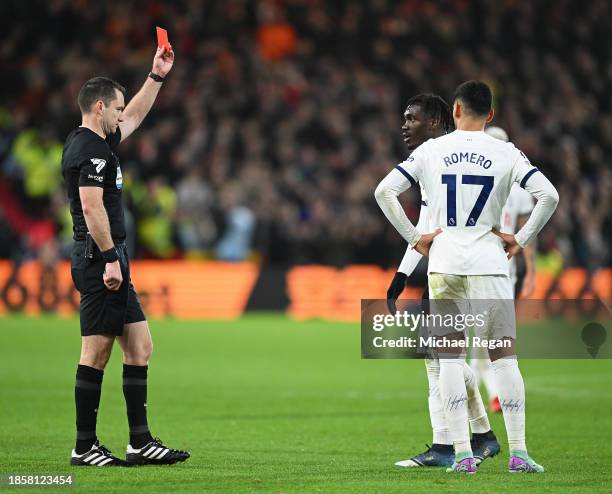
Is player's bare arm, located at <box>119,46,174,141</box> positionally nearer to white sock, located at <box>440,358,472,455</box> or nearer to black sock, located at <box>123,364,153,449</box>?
black sock, located at <box>123,364,153,449</box>

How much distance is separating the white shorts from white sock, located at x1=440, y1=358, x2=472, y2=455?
0.68ft

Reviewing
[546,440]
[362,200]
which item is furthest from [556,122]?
[546,440]

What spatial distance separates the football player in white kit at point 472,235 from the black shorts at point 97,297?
172 centimetres

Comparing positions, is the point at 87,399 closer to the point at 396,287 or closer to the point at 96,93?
the point at 96,93

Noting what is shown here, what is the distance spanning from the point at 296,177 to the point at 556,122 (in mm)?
6589

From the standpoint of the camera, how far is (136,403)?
766 centimetres

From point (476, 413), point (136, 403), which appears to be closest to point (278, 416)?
point (476, 413)

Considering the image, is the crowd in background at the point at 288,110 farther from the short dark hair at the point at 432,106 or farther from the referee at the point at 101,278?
the referee at the point at 101,278

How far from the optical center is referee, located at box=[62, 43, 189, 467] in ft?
24.1

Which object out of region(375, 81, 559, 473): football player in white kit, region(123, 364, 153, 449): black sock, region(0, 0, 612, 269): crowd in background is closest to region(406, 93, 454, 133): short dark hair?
region(375, 81, 559, 473): football player in white kit

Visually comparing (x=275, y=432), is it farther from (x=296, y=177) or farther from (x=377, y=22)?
(x=377, y=22)

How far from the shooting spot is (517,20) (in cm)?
2980

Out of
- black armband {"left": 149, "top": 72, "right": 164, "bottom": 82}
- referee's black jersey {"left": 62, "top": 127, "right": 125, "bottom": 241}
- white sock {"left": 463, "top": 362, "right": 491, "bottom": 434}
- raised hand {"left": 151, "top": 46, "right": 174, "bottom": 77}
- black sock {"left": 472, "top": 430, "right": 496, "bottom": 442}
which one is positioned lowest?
black sock {"left": 472, "top": 430, "right": 496, "bottom": 442}

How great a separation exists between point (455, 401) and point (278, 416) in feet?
12.5
